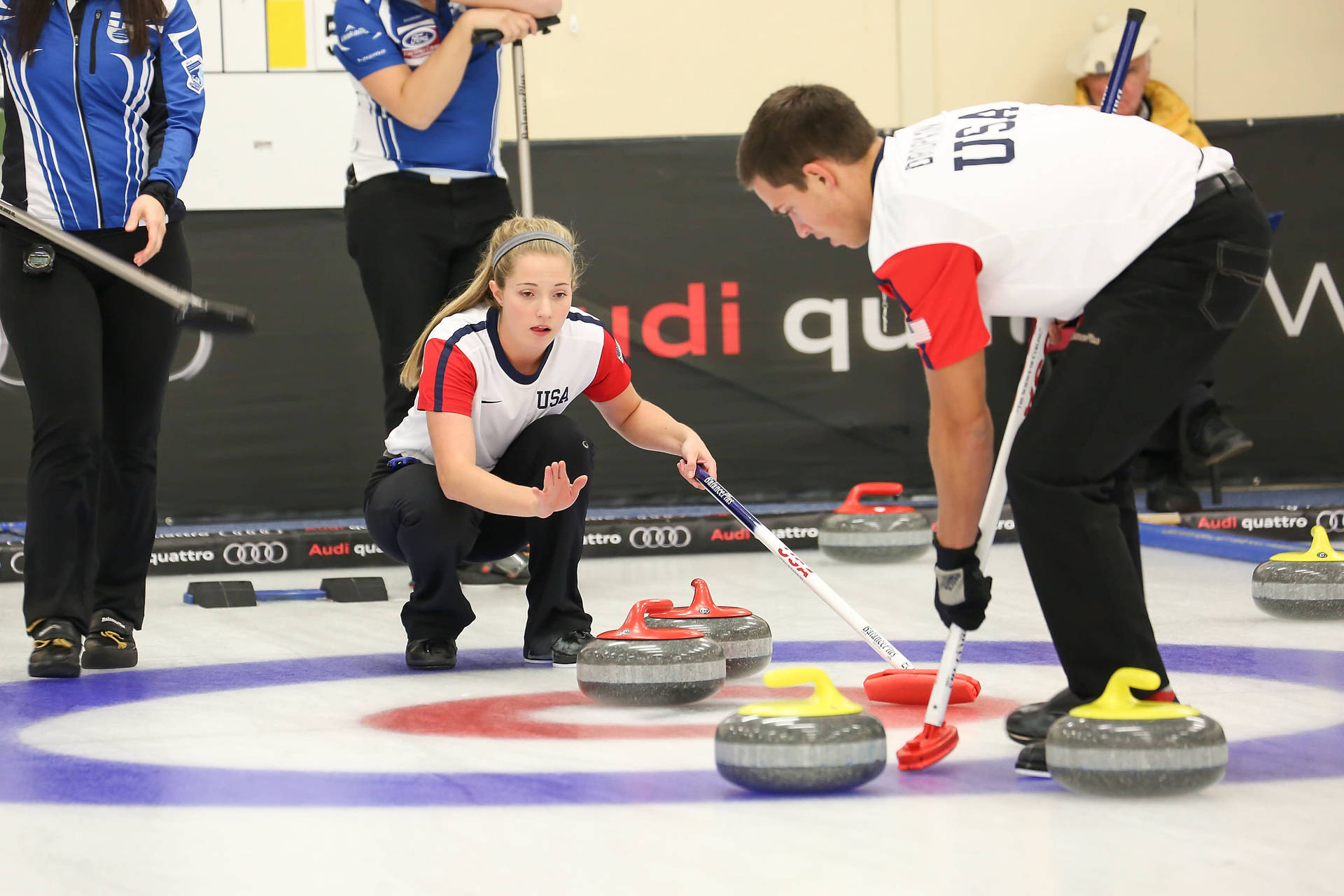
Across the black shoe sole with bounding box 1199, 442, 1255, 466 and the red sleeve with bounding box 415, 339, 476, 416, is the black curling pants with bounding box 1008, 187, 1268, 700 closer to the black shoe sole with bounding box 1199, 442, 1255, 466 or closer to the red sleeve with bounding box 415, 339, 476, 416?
the red sleeve with bounding box 415, 339, 476, 416

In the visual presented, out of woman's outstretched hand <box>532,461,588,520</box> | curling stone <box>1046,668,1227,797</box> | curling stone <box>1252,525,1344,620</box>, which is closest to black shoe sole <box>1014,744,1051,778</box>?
curling stone <box>1046,668,1227,797</box>

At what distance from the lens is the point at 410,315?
422 cm

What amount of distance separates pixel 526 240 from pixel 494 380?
11.5 inches

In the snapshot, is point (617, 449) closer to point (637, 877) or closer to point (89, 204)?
point (89, 204)

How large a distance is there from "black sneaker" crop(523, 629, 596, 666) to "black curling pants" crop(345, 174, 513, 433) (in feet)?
3.40

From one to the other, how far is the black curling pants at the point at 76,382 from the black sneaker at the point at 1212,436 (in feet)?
Result: 11.8

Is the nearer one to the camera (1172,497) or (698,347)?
(1172,497)

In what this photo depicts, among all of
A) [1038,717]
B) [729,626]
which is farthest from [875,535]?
[1038,717]

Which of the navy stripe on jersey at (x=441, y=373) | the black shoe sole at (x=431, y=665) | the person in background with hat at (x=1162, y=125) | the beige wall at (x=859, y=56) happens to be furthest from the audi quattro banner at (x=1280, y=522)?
the navy stripe on jersey at (x=441, y=373)

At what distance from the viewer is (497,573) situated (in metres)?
4.80

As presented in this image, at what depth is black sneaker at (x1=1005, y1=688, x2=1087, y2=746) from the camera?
236cm

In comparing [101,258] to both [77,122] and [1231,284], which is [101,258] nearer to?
[77,122]

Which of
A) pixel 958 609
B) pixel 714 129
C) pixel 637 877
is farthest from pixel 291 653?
pixel 714 129

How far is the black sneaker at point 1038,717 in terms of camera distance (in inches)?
92.8
